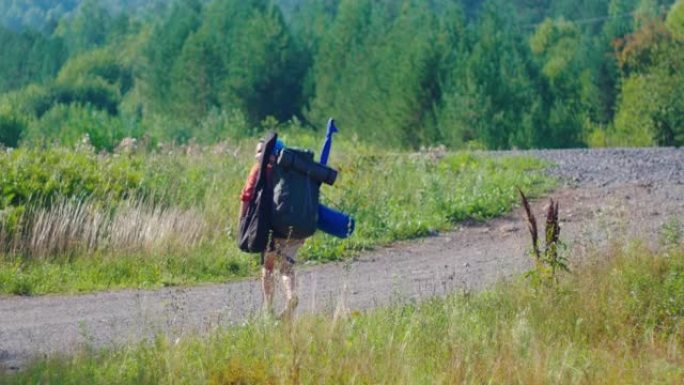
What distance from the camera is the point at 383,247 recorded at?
14656 millimetres

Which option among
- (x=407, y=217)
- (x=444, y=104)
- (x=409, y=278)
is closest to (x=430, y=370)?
(x=409, y=278)

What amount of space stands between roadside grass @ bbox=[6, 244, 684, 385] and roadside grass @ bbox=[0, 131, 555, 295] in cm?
404

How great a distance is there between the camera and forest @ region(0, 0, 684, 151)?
4509 centimetres

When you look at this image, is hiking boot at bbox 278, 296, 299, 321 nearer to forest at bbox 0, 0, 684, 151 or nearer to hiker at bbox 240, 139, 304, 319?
hiker at bbox 240, 139, 304, 319

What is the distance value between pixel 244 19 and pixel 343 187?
47.8 m

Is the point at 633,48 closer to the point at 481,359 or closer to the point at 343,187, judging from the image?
the point at 343,187

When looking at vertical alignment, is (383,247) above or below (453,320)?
below

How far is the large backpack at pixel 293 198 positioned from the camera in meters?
9.31

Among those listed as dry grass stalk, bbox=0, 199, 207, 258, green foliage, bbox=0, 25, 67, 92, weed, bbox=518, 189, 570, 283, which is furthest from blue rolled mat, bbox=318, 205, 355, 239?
green foliage, bbox=0, 25, 67, 92

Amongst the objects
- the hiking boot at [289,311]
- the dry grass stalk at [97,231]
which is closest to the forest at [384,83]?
the dry grass stalk at [97,231]

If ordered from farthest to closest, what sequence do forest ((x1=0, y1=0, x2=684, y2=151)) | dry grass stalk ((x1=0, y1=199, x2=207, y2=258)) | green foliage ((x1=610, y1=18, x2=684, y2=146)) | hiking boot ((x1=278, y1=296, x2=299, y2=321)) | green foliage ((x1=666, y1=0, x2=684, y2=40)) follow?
green foliage ((x1=666, y1=0, x2=684, y2=40)), forest ((x1=0, y1=0, x2=684, y2=151)), green foliage ((x1=610, y1=18, x2=684, y2=146)), dry grass stalk ((x1=0, y1=199, x2=207, y2=258)), hiking boot ((x1=278, y1=296, x2=299, y2=321))

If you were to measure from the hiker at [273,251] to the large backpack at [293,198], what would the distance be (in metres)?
0.08

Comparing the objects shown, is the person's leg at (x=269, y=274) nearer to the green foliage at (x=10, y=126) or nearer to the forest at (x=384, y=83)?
the forest at (x=384, y=83)

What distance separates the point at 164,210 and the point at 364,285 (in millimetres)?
3572
